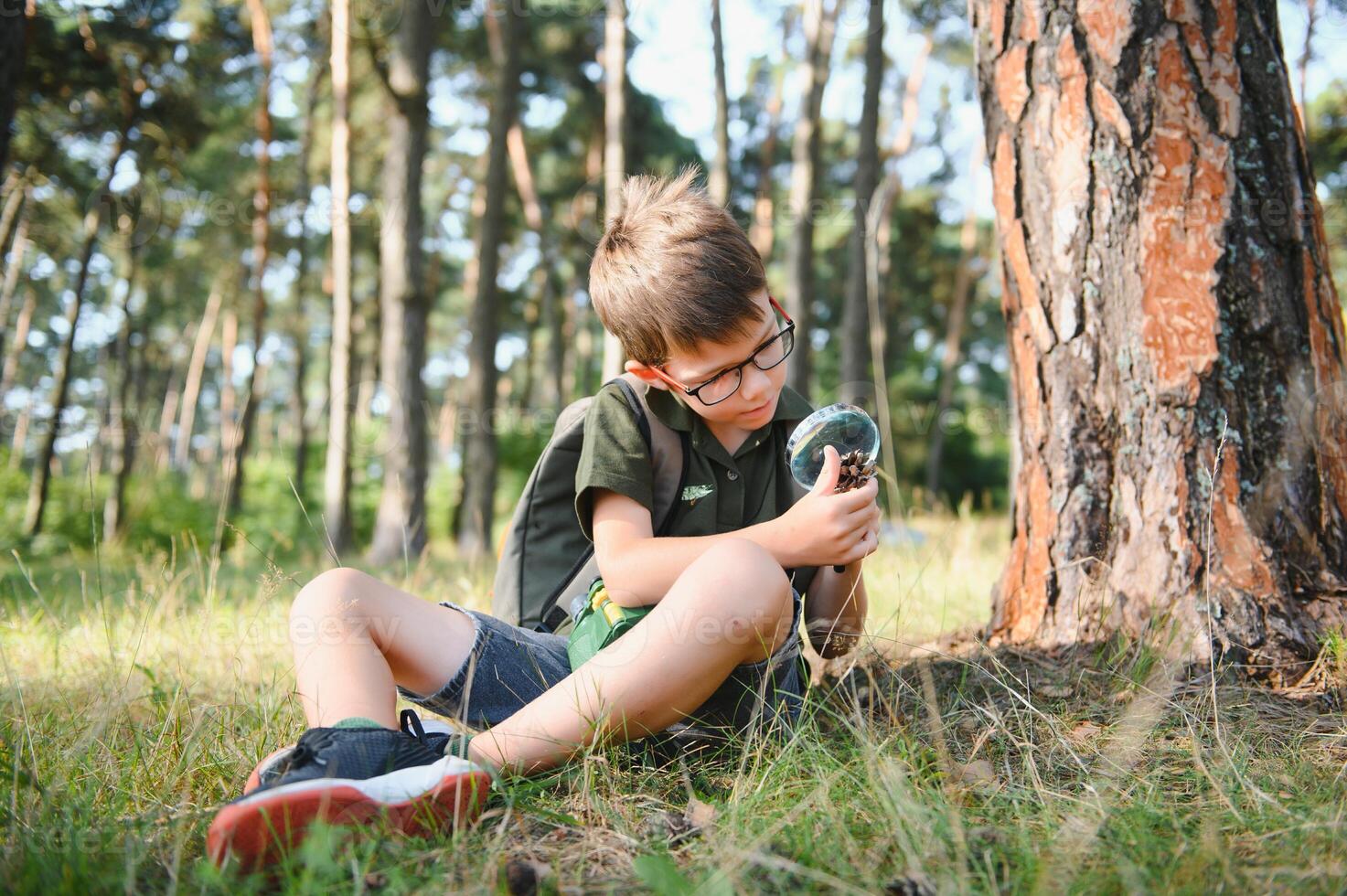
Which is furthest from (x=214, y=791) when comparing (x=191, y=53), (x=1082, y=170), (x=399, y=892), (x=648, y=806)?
(x=191, y=53)

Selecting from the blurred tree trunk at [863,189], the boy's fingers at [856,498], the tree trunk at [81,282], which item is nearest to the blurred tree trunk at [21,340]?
the tree trunk at [81,282]

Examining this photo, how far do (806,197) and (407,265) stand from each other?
3.76m

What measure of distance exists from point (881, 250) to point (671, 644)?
1468cm

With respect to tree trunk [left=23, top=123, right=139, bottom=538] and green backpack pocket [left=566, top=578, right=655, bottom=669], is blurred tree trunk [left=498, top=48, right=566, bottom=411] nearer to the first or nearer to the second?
tree trunk [left=23, top=123, right=139, bottom=538]

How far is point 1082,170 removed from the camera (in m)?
2.12

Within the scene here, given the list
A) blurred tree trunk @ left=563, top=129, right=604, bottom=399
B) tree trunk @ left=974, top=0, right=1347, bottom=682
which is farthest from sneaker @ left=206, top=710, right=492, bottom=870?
blurred tree trunk @ left=563, top=129, right=604, bottom=399

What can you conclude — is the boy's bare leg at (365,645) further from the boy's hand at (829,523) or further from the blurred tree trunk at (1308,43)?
the blurred tree trunk at (1308,43)

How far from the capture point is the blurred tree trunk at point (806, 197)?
812 centimetres

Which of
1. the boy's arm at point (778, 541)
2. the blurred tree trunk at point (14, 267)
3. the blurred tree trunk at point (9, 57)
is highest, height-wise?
the blurred tree trunk at point (14, 267)

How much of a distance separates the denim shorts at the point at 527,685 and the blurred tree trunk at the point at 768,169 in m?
11.7

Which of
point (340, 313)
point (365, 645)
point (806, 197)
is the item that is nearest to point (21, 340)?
point (340, 313)

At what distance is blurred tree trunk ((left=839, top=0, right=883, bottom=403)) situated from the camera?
8.61 metres

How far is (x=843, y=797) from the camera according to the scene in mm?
1431

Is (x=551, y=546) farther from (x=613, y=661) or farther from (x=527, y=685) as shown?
(x=613, y=661)
